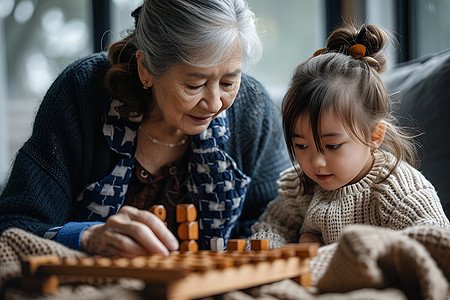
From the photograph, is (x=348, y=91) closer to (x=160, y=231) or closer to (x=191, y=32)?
(x=191, y=32)

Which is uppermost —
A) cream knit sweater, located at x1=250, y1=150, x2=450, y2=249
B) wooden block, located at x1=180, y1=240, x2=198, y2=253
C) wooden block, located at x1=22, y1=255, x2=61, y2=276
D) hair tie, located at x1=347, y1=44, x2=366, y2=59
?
hair tie, located at x1=347, y1=44, x2=366, y2=59

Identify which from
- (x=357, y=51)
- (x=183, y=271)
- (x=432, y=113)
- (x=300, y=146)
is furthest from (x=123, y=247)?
(x=432, y=113)

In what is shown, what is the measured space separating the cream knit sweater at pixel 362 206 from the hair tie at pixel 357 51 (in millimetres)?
240

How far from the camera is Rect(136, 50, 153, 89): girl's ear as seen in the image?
A: 1.30 m

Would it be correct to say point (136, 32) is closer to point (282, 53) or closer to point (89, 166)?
point (89, 166)

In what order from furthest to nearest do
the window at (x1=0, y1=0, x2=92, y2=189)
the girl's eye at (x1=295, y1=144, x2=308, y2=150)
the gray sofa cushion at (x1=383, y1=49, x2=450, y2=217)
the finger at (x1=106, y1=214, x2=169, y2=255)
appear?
the window at (x1=0, y1=0, x2=92, y2=189), the gray sofa cushion at (x1=383, y1=49, x2=450, y2=217), the girl's eye at (x1=295, y1=144, x2=308, y2=150), the finger at (x1=106, y1=214, x2=169, y2=255)

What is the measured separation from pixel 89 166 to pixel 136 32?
371 millimetres

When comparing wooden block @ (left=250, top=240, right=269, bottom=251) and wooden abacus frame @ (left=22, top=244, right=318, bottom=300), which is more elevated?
wooden abacus frame @ (left=22, top=244, right=318, bottom=300)

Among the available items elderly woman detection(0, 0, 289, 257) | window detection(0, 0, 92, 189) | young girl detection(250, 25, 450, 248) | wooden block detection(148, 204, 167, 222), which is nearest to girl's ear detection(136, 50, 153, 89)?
elderly woman detection(0, 0, 289, 257)

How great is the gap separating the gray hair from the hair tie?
25 cm

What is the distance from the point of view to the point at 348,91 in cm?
116

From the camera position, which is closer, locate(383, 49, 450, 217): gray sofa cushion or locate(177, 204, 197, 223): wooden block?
locate(177, 204, 197, 223): wooden block

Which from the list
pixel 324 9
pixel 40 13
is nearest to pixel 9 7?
pixel 40 13

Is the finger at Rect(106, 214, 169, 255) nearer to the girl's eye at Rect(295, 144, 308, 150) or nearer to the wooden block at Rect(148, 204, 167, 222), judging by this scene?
the wooden block at Rect(148, 204, 167, 222)
